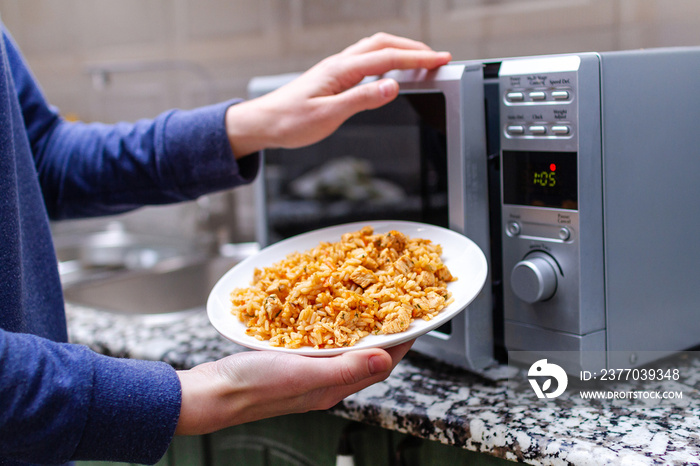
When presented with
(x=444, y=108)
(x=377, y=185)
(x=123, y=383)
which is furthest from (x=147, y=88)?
(x=123, y=383)

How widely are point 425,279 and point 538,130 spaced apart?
21 cm

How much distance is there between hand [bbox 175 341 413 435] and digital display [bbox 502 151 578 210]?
27cm

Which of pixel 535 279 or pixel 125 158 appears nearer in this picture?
pixel 535 279

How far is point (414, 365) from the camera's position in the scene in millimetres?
875

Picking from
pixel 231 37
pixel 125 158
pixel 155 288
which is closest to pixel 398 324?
pixel 125 158

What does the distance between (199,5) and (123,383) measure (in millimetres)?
1528

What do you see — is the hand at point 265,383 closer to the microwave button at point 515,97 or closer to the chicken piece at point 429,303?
the chicken piece at point 429,303

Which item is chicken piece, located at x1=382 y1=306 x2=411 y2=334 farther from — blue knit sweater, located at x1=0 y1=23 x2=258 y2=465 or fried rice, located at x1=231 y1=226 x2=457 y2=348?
blue knit sweater, located at x1=0 y1=23 x2=258 y2=465

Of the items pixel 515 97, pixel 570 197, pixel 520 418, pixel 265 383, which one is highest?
pixel 515 97

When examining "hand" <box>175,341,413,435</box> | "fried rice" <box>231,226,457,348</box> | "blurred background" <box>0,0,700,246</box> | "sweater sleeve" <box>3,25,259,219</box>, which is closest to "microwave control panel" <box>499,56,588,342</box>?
"fried rice" <box>231,226,457,348</box>

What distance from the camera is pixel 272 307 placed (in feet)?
2.15

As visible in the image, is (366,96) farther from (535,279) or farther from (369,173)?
(369,173)

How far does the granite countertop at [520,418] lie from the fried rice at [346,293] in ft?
0.49

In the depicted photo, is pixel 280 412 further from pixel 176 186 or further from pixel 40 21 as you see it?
pixel 40 21
